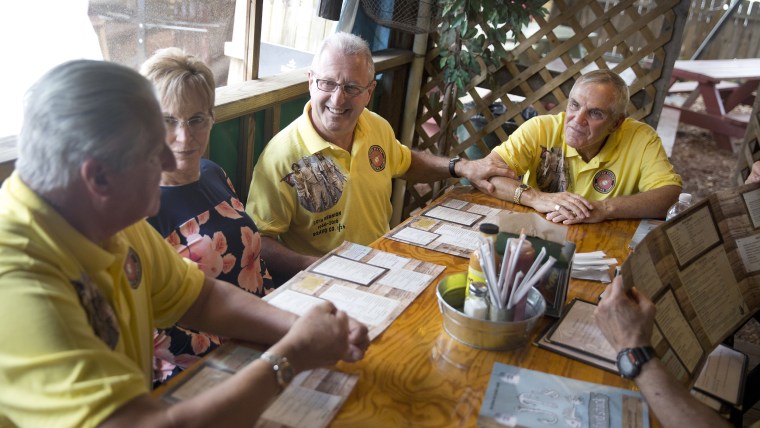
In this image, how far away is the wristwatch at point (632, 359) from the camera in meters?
1.22

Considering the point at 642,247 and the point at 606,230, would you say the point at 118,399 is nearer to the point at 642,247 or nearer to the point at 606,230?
the point at 642,247

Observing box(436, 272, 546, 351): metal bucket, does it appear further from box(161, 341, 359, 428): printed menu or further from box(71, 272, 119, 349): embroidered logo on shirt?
box(71, 272, 119, 349): embroidered logo on shirt

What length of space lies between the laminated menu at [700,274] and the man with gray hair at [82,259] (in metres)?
0.83

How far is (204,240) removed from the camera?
1.66m

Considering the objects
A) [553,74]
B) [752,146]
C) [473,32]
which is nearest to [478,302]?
[473,32]

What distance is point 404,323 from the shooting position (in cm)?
142

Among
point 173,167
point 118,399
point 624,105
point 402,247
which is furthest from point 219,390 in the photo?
point 624,105

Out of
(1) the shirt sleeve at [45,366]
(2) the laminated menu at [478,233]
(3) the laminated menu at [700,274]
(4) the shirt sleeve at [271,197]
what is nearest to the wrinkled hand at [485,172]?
(2) the laminated menu at [478,233]

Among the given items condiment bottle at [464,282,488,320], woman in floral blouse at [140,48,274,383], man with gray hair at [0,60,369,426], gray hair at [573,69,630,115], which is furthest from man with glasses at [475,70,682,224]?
man with gray hair at [0,60,369,426]

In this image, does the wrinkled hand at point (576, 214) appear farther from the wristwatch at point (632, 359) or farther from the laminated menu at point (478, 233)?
the wristwatch at point (632, 359)

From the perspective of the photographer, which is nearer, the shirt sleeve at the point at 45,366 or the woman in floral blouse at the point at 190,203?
the shirt sleeve at the point at 45,366

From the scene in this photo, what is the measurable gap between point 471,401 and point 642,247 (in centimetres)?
51

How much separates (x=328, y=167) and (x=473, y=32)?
1.65 metres

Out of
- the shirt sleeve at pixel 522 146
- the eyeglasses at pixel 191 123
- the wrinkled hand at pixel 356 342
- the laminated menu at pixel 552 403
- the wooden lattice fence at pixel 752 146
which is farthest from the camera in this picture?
the wooden lattice fence at pixel 752 146
